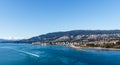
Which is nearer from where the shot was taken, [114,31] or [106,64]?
[106,64]

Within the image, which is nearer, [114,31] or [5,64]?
[5,64]

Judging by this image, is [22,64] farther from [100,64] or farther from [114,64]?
[114,64]

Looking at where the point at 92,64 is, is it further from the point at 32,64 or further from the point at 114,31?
the point at 114,31

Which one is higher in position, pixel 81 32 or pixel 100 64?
pixel 81 32

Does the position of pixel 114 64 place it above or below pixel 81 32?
below

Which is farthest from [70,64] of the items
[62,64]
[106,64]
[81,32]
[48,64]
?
[81,32]

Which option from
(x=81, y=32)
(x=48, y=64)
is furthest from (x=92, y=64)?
(x=81, y=32)

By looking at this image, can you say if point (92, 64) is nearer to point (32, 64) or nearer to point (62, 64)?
point (62, 64)
